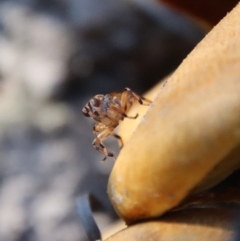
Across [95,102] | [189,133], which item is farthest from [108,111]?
[189,133]

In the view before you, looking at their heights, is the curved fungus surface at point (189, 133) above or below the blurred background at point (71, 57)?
below

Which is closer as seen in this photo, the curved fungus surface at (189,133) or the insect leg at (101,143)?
the curved fungus surface at (189,133)

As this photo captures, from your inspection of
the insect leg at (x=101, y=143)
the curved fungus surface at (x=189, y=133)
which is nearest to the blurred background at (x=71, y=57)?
the insect leg at (x=101, y=143)

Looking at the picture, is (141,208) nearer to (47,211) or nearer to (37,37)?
(47,211)

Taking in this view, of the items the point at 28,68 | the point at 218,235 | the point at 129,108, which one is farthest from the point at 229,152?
the point at 28,68

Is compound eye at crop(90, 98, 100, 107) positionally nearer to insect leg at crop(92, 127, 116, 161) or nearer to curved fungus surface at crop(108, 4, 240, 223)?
insect leg at crop(92, 127, 116, 161)

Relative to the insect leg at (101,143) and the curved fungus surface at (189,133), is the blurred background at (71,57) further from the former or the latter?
the curved fungus surface at (189,133)

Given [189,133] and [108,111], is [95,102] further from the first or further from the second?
Result: [189,133]

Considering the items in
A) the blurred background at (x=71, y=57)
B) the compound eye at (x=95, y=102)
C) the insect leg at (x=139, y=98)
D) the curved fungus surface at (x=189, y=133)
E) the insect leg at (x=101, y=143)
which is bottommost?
the curved fungus surface at (x=189, y=133)
